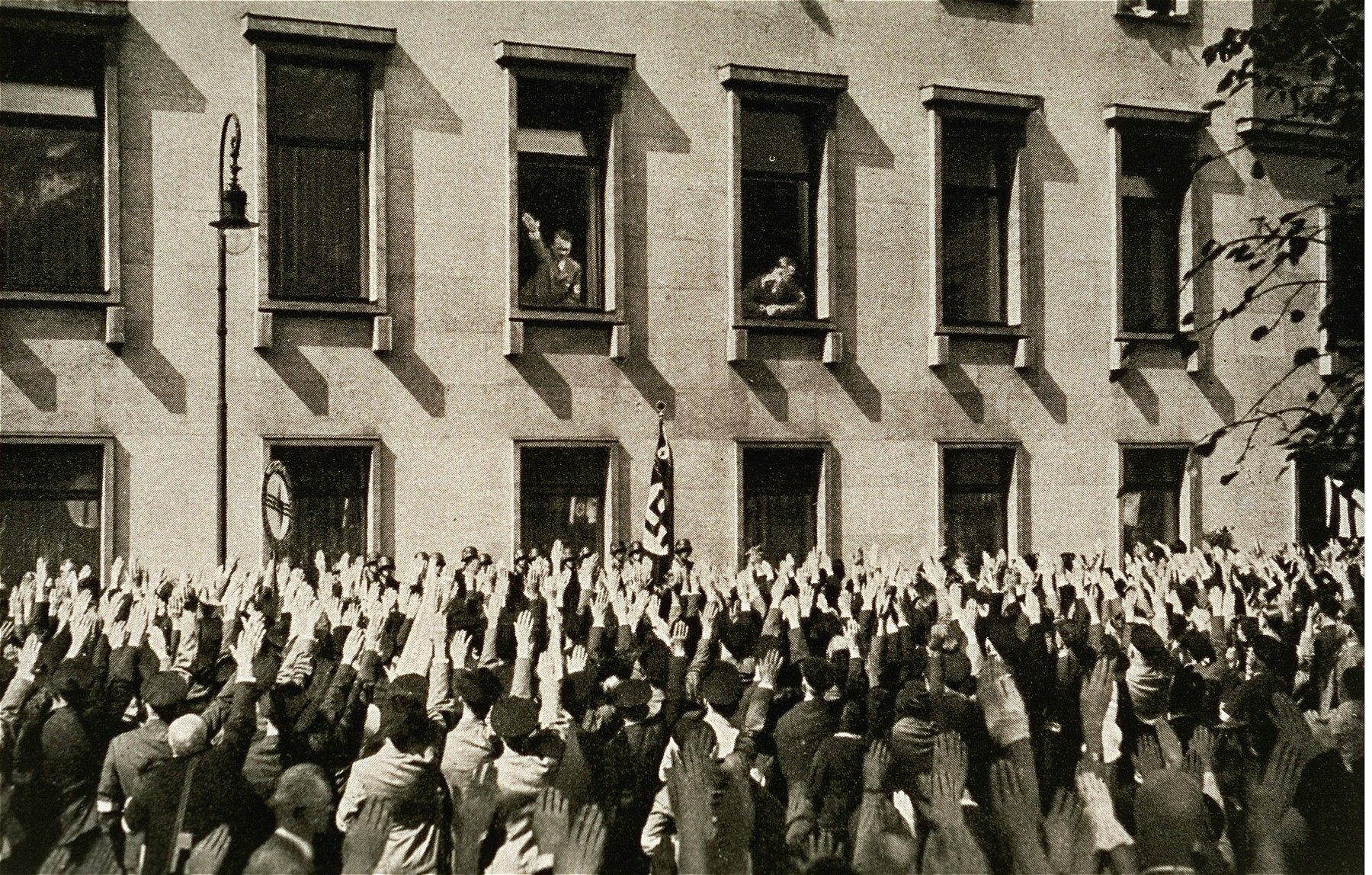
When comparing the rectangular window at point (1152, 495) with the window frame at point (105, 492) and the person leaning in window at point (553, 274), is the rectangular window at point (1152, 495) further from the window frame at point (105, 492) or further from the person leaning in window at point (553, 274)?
the window frame at point (105, 492)

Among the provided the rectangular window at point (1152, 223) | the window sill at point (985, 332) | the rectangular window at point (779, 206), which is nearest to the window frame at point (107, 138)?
the rectangular window at point (779, 206)

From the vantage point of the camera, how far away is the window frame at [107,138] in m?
15.6

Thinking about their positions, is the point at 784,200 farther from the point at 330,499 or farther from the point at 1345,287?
the point at 1345,287

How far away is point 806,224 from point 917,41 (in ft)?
9.32

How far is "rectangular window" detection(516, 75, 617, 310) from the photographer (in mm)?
17719

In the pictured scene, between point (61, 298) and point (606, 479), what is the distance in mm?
6363

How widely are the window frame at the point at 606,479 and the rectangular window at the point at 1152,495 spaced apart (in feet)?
23.8

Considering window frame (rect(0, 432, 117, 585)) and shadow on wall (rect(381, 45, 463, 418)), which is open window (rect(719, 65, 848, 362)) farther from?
window frame (rect(0, 432, 117, 585))

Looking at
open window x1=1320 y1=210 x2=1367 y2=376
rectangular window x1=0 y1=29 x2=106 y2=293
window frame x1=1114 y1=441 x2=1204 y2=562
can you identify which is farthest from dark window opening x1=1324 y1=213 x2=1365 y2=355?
rectangular window x1=0 y1=29 x2=106 y2=293

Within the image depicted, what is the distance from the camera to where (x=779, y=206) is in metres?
19.0

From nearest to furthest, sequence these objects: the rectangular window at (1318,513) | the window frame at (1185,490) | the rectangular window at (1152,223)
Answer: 1. the window frame at (1185,490)
2. the rectangular window at (1152,223)
3. the rectangular window at (1318,513)

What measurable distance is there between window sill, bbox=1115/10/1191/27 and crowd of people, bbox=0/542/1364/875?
533 inches

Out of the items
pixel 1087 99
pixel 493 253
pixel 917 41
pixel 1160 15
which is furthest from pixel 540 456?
pixel 1160 15

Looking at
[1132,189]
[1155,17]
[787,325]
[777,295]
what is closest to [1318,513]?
[1132,189]
